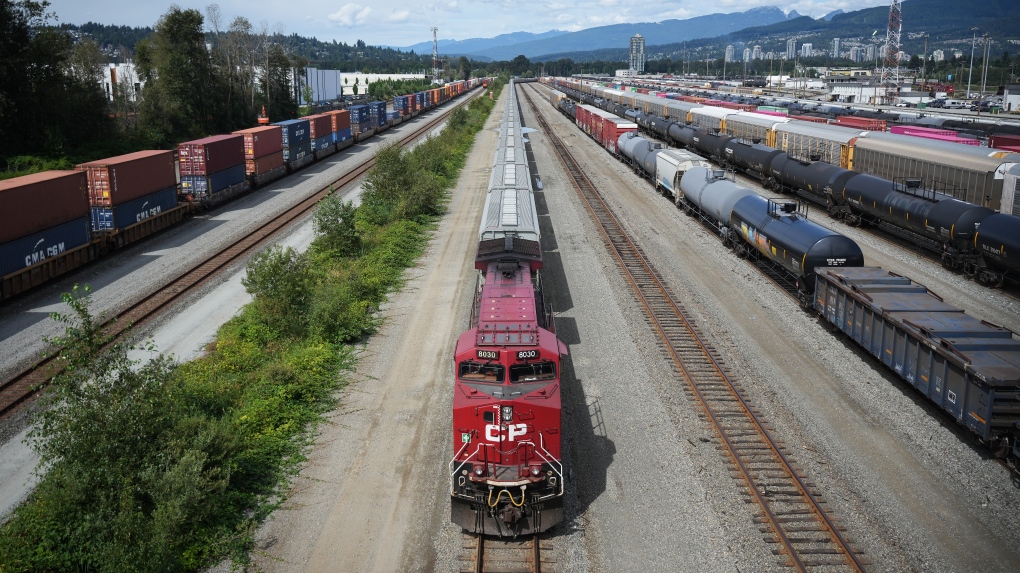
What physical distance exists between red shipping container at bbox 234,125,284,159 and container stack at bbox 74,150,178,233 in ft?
39.4

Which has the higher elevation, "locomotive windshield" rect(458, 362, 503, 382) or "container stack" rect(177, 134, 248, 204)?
"container stack" rect(177, 134, 248, 204)

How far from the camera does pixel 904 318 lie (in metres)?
19.6

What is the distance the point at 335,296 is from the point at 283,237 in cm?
1525

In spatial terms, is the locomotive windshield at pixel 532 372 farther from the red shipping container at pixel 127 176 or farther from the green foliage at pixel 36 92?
the green foliage at pixel 36 92

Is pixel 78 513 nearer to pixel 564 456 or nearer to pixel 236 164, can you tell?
pixel 564 456

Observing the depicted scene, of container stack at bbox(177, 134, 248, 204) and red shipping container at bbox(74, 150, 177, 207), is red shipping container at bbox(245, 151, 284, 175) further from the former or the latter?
red shipping container at bbox(74, 150, 177, 207)

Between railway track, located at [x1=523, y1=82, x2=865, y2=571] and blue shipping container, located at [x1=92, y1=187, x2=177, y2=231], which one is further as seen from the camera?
blue shipping container, located at [x1=92, y1=187, x2=177, y2=231]

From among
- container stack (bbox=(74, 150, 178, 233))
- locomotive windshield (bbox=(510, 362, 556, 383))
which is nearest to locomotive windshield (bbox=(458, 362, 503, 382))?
locomotive windshield (bbox=(510, 362, 556, 383))

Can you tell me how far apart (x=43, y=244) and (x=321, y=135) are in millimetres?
45540

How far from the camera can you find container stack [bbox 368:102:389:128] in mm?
97312

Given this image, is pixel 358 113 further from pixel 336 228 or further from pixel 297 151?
pixel 336 228

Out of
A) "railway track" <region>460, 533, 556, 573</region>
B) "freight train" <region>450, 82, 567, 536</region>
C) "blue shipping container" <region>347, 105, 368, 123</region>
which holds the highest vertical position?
"blue shipping container" <region>347, 105, 368, 123</region>

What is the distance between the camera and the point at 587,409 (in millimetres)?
19750

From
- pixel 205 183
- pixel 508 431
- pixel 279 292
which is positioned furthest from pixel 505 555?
pixel 205 183
